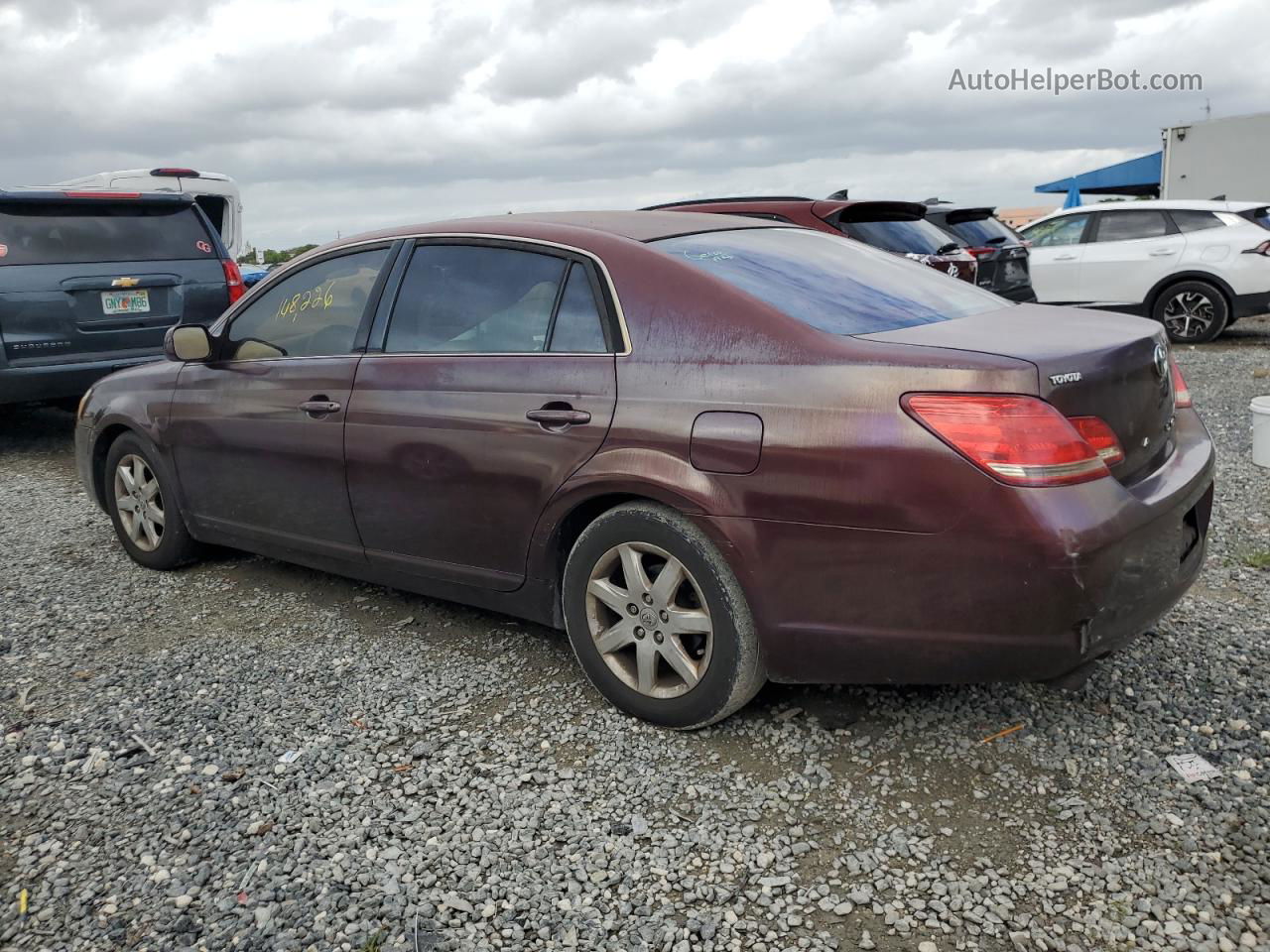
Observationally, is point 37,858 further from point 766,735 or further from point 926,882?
point 926,882

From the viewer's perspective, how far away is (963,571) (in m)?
2.59

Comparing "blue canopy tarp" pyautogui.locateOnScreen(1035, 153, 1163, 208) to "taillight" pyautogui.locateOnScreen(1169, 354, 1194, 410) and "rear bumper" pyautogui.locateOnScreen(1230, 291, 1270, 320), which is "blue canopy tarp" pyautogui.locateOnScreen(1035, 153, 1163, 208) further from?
"taillight" pyautogui.locateOnScreen(1169, 354, 1194, 410)

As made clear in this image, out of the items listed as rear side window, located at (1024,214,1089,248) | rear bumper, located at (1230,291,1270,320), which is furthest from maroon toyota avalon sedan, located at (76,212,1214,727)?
rear side window, located at (1024,214,1089,248)

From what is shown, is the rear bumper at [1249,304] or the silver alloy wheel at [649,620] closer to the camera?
the silver alloy wheel at [649,620]

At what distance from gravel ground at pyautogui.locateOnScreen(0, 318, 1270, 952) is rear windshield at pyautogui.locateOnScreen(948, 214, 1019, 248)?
6783mm

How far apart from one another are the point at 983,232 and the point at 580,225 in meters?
8.07

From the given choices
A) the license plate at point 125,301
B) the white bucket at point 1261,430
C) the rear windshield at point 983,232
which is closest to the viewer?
the white bucket at point 1261,430

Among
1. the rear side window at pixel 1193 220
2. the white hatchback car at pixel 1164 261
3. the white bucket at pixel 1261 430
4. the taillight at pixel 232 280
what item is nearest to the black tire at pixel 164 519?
the taillight at pixel 232 280

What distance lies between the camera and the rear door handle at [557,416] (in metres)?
3.20

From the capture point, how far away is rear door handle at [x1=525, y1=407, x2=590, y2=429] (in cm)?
320

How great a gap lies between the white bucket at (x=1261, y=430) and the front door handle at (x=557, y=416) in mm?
4687

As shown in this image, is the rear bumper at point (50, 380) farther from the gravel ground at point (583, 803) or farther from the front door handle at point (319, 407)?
the front door handle at point (319, 407)

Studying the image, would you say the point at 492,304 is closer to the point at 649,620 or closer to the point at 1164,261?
the point at 649,620

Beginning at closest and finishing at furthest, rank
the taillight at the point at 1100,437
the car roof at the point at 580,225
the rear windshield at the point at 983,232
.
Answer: the taillight at the point at 1100,437 → the car roof at the point at 580,225 → the rear windshield at the point at 983,232
